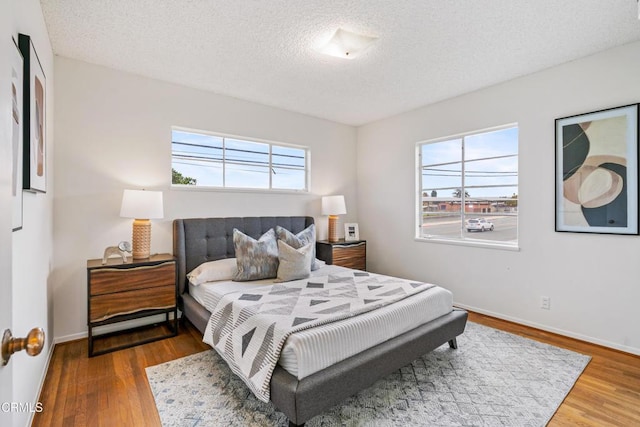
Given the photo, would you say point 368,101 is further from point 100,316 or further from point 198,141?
point 100,316

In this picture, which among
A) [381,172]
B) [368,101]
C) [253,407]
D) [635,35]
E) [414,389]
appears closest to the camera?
[253,407]

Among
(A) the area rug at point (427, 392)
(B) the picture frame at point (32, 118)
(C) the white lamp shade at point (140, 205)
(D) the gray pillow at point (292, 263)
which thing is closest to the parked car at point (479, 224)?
(A) the area rug at point (427, 392)

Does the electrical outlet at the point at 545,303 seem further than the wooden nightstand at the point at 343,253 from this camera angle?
No

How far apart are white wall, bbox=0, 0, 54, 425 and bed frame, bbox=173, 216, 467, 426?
1.07 metres

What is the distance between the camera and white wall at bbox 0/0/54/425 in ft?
5.24

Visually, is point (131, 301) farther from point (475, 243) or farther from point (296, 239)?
point (475, 243)

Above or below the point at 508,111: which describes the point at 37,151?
below

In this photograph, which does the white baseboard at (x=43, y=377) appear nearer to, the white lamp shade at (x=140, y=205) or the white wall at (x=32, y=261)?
the white wall at (x=32, y=261)

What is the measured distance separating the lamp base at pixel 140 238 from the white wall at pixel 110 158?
25cm

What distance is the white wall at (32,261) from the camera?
1.60m

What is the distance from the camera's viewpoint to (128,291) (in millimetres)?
2818

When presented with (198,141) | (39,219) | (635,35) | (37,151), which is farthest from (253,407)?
(635,35)

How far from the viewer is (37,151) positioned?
2037 millimetres

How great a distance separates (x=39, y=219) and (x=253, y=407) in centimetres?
196
